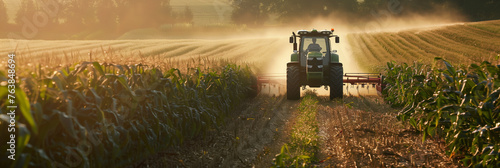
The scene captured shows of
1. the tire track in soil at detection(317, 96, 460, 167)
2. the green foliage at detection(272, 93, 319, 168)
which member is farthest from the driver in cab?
the tire track in soil at detection(317, 96, 460, 167)

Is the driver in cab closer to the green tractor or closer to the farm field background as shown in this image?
the green tractor

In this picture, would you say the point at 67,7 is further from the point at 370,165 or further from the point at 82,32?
the point at 370,165

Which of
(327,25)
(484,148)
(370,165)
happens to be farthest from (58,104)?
(327,25)

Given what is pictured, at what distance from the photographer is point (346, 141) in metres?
6.94

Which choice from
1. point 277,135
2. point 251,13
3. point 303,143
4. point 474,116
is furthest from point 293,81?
point 251,13

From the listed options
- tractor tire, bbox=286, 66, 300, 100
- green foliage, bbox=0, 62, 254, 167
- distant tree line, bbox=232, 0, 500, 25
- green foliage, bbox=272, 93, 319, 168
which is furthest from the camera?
distant tree line, bbox=232, 0, 500, 25

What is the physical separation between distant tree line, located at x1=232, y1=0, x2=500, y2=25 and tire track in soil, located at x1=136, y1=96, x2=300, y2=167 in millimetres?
54990

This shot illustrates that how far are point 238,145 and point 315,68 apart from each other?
605 cm

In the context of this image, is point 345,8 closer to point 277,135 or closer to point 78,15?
point 78,15

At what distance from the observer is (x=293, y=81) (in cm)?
1247

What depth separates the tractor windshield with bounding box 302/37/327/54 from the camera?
1296 centimetres

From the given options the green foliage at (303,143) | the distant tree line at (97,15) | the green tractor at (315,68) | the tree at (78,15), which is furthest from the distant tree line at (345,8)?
the green foliage at (303,143)

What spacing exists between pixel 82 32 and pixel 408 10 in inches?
2038

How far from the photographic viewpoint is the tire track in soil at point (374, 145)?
5707 mm
